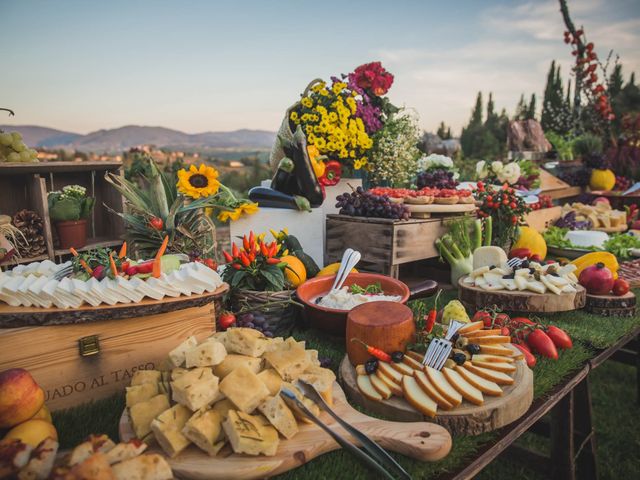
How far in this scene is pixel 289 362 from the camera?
3.98 feet

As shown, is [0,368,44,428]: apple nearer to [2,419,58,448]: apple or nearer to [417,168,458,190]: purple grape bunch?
[2,419,58,448]: apple

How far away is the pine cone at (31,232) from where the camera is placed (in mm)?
2389

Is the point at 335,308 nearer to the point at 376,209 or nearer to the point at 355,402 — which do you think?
the point at 355,402

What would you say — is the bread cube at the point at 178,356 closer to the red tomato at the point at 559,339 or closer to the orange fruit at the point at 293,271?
the orange fruit at the point at 293,271

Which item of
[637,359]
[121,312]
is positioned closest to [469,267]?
[637,359]

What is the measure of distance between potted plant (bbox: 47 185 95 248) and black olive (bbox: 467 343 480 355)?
7.56ft

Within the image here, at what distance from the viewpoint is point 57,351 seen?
1.33m

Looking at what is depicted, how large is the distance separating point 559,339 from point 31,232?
9.03ft

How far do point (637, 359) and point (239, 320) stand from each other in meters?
3.28

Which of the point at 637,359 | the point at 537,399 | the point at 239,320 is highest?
the point at 239,320

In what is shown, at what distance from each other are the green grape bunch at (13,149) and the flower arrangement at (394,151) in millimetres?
2330

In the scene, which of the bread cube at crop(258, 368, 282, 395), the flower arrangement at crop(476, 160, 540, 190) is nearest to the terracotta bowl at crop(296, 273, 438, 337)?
the bread cube at crop(258, 368, 282, 395)

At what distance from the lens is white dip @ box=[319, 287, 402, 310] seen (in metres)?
1.90

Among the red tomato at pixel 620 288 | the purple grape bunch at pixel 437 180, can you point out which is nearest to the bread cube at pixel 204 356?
the red tomato at pixel 620 288
